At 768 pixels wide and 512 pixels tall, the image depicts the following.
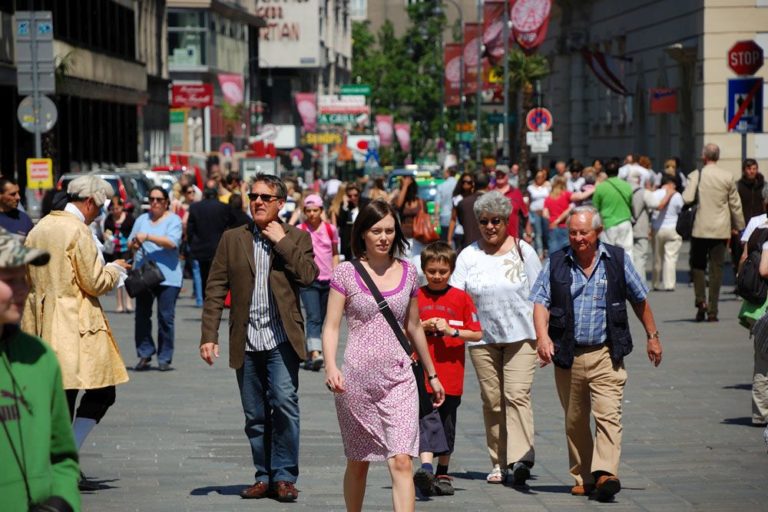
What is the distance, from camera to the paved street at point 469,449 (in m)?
9.53

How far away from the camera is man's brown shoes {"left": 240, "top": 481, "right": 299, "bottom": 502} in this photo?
945cm

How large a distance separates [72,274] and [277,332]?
117 centimetres

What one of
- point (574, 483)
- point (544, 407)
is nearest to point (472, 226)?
point (544, 407)

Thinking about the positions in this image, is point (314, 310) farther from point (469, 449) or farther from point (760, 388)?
point (760, 388)

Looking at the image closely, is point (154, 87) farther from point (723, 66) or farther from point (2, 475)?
point (2, 475)

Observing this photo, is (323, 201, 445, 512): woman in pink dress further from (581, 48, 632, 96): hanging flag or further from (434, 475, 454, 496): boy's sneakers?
(581, 48, 632, 96): hanging flag

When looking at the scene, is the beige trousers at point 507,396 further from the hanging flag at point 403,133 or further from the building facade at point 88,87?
the hanging flag at point 403,133

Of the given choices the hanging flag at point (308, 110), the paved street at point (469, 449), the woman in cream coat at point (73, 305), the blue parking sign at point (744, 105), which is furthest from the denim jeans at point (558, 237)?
the hanging flag at point (308, 110)

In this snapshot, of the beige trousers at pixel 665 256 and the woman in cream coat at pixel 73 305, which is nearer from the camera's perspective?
the woman in cream coat at pixel 73 305

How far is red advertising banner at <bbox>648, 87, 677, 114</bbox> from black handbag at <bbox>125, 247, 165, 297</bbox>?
25.7 meters

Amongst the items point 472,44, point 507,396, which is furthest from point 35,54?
point 472,44

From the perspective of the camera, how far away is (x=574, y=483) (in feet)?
33.7

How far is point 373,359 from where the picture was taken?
8086 millimetres

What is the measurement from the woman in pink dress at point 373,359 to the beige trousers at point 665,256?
1674 centimetres
